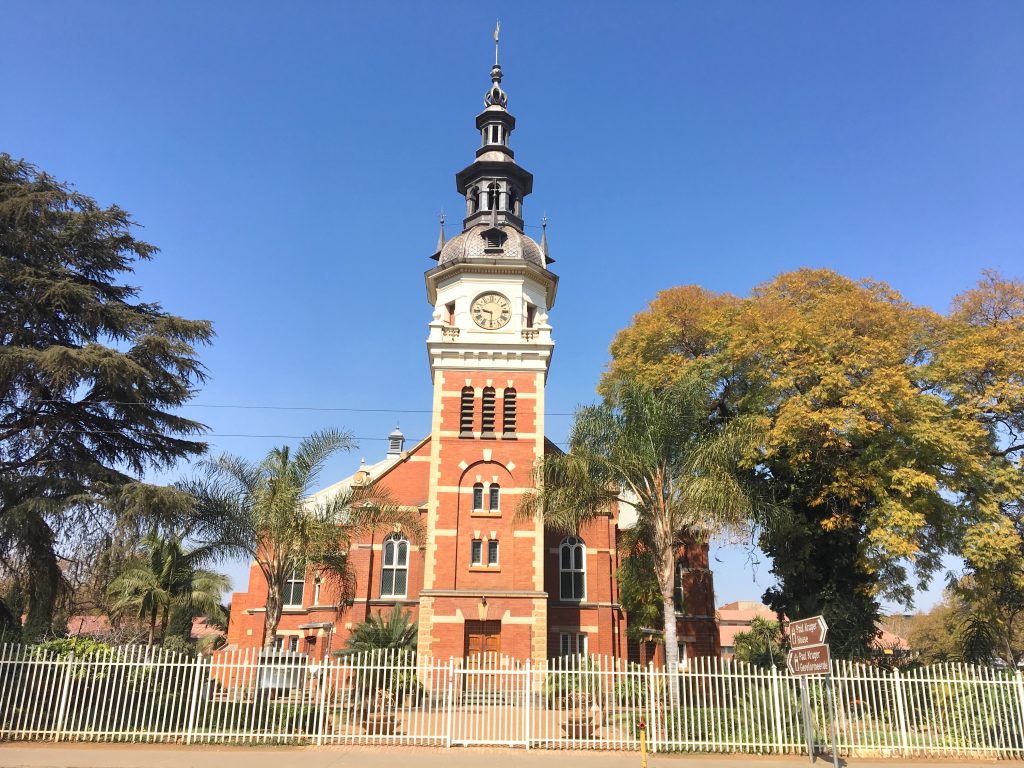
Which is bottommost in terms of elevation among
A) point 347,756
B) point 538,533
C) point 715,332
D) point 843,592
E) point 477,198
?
point 347,756

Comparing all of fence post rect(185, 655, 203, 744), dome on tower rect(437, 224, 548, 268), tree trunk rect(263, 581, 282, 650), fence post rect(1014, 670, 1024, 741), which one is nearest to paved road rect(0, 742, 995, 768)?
fence post rect(185, 655, 203, 744)

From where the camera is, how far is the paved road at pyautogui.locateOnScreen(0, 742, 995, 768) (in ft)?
47.2

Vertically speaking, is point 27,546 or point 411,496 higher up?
point 411,496

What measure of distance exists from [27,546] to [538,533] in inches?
673

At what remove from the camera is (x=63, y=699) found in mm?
16391

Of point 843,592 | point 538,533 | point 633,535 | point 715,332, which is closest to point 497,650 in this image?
point 538,533

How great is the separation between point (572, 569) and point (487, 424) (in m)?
7.57

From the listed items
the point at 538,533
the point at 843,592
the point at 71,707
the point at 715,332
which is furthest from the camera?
the point at 538,533

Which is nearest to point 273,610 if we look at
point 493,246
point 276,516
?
point 276,516

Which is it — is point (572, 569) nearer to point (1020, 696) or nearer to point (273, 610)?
point (273, 610)

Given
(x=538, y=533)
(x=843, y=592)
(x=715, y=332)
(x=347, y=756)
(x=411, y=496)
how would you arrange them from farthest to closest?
(x=411, y=496) < (x=538, y=533) < (x=715, y=332) < (x=843, y=592) < (x=347, y=756)

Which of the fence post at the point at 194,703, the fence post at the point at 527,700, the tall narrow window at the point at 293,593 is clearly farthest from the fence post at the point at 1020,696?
the tall narrow window at the point at 293,593

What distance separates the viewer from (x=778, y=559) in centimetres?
2588

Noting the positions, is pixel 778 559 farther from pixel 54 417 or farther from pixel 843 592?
pixel 54 417
